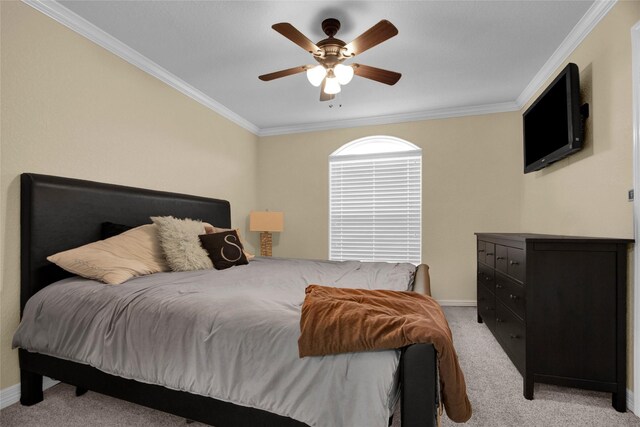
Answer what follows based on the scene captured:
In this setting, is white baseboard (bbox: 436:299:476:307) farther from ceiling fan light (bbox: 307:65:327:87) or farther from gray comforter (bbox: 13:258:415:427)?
ceiling fan light (bbox: 307:65:327:87)

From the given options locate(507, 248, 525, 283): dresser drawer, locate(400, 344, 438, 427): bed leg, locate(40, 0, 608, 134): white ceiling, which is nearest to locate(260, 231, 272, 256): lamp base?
locate(40, 0, 608, 134): white ceiling

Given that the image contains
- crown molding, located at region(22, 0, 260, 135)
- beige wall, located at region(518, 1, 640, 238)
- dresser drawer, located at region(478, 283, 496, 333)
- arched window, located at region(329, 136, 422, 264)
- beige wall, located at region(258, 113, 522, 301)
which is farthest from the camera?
arched window, located at region(329, 136, 422, 264)

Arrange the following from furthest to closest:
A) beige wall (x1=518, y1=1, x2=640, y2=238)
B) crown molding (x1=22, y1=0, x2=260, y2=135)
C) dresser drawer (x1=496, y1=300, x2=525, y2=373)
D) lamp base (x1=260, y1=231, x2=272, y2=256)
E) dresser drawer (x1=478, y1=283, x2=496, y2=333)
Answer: lamp base (x1=260, y1=231, x2=272, y2=256) → dresser drawer (x1=478, y1=283, x2=496, y2=333) → crown molding (x1=22, y1=0, x2=260, y2=135) → dresser drawer (x1=496, y1=300, x2=525, y2=373) → beige wall (x1=518, y1=1, x2=640, y2=238)

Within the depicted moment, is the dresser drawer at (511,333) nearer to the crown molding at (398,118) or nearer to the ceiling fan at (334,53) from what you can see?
the ceiling fan at (334,53)

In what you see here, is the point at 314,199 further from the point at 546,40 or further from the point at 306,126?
the point at 546,40

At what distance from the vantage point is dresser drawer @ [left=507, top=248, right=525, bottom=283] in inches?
81.7

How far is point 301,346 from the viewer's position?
46.8 inches

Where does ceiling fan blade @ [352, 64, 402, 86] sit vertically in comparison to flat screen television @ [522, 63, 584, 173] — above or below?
above

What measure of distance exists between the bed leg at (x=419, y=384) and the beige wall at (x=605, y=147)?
1609mm

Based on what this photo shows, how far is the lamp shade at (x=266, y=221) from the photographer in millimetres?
4418

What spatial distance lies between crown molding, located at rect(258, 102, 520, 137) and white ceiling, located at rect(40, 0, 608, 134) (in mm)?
37

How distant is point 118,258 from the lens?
6.79ft

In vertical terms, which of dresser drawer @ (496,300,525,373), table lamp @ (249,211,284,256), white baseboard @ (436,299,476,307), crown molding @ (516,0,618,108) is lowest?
white baseboard @ (436,299,476,307)

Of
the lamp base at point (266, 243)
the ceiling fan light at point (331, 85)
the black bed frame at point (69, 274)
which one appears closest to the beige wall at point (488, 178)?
the lamp base at point (266, 243)
